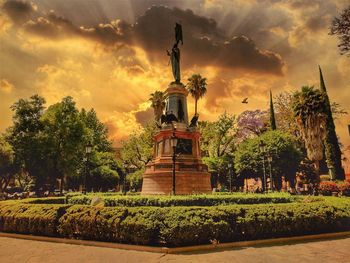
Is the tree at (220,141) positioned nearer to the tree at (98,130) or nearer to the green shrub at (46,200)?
the tree at (98,130)

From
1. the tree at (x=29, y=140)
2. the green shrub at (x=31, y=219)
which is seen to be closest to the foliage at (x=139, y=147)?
the tree at (x=29, y=140)

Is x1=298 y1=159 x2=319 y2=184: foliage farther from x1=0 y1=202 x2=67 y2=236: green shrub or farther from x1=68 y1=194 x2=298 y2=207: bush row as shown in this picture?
x1=0 y1=202 x2=67 y2=236: green shrub

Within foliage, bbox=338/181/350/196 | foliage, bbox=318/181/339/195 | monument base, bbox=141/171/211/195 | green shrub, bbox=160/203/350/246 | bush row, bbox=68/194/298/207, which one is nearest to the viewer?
green shrub, bbox=160/203/350/246

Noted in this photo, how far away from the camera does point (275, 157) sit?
1601 inches

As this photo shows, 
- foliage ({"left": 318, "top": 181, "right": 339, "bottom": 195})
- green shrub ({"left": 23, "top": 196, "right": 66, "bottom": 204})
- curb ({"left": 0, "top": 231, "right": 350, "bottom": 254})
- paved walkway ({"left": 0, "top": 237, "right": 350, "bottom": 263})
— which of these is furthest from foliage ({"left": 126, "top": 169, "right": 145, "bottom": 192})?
paved walkway ({"left": 0, "top": 237, "right": 350, "bottom": 263})

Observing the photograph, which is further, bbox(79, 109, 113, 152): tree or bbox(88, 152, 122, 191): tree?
bbox(79, 109, 113, 152): tree

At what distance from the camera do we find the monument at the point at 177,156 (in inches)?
888

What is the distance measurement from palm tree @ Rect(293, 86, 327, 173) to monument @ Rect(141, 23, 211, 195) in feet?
41.6

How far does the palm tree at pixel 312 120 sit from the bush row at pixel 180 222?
17494mm

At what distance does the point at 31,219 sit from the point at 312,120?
91.8 ft

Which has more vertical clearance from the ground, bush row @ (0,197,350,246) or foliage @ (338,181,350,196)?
foliage @ (338,181,350,196)

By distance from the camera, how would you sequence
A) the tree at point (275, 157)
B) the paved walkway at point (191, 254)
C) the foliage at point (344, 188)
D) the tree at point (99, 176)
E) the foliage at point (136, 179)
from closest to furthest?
1. the paved walkway at point (191, 254)
2. the foliage at point (344, 188)
3. the tree at point (275, 157)
4. the tree at point (99, 176)
5. the foliage at point (136, 179)

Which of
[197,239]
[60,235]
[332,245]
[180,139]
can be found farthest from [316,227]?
[180,139]

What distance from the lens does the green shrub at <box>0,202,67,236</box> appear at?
37.3 feet
